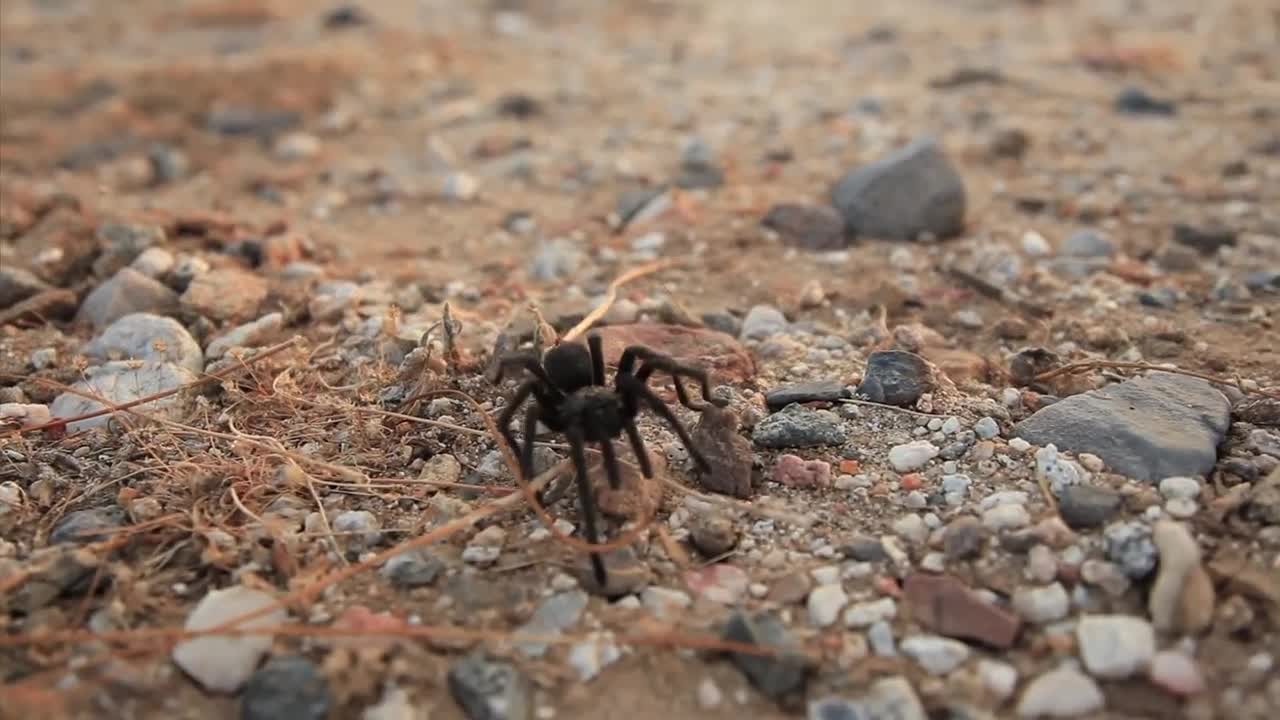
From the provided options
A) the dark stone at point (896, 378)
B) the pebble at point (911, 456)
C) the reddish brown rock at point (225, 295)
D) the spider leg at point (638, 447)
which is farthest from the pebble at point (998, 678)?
the reddish brown rock at point (225, 295)

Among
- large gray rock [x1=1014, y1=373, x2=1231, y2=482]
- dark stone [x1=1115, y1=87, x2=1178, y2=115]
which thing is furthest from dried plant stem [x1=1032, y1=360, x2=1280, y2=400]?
dark stone [x1=1115, y1=87, x2=1178, y2=115]

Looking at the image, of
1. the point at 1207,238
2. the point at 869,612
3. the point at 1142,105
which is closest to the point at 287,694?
the point at 869,612

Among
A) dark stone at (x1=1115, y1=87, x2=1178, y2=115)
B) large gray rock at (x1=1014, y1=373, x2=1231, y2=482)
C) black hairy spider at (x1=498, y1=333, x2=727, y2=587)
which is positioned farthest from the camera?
dark stone at (x1=1115, y1=87, x2=1178, y2=115)

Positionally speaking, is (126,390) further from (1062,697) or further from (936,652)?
(1062,697)

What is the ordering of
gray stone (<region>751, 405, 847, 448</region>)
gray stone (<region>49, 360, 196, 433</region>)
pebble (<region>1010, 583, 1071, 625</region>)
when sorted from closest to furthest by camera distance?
1. pebble (<region>1010, 583, 1071, 625</region>)
2. gray stone (<region>751, 405, 847, 448</region>)
3. gray stone (<region>49, 360, 196, 433</region>)

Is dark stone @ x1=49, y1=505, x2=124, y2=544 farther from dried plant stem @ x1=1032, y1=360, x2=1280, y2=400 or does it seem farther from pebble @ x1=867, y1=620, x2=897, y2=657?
dried plant stem @ x1=1032, y1=360, x2=1280, y2=400

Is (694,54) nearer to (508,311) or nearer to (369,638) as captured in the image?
(508,311)

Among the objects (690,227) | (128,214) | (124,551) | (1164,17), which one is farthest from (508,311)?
(1164,17)
